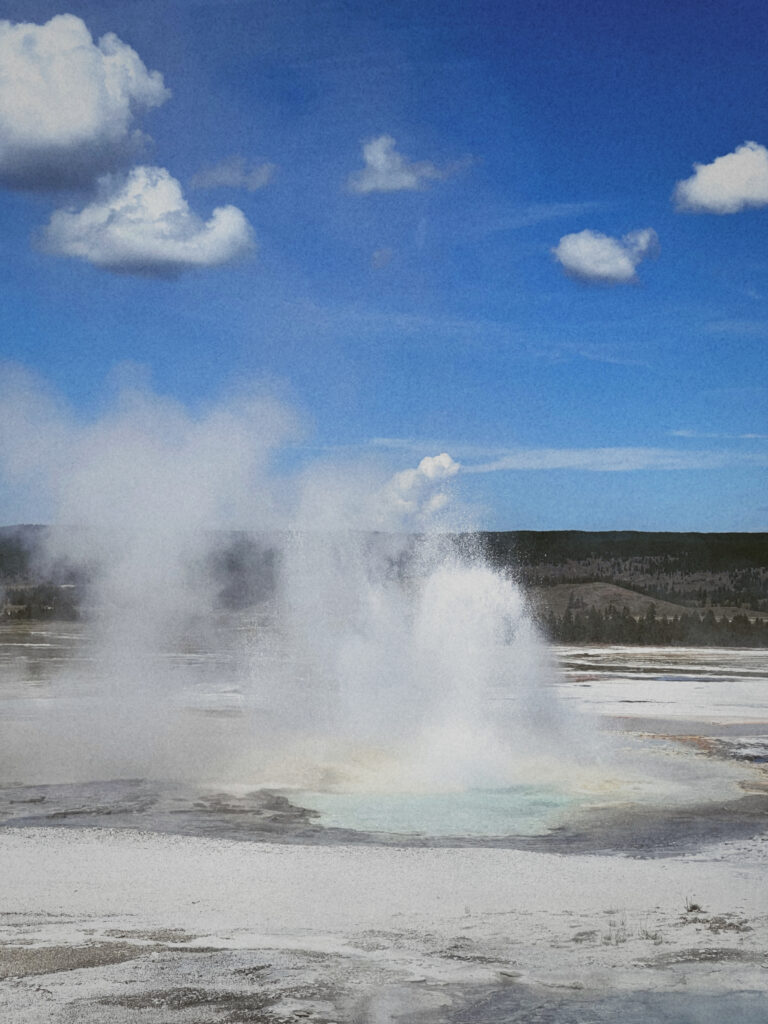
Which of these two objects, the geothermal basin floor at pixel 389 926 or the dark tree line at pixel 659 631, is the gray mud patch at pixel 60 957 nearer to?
the geothermal basin floor at pixel 389 926

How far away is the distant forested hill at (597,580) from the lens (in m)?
49.8

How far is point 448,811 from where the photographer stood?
48.8 feet

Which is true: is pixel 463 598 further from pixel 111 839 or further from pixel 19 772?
pixel 111 839

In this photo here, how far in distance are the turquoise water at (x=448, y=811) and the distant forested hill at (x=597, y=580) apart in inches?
327

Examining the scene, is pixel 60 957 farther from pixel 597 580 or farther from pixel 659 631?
pixel 597 580

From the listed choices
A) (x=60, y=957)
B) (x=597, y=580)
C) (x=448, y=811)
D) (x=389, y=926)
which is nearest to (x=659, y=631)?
(x=597, y=580)

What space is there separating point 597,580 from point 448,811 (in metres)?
63.8

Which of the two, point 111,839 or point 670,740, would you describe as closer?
point 111,839

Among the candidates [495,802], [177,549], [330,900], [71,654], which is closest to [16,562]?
[71,654]

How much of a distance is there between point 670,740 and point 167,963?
14639mm

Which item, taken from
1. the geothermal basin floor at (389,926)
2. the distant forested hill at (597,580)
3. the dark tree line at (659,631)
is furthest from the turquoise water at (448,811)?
the dark tree line at (659,631)

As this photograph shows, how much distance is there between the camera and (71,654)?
4134 cm

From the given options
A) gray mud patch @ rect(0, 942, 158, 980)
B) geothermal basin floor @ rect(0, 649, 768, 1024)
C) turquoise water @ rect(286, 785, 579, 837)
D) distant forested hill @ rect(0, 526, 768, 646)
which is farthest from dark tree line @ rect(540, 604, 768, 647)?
gray mud patch @ rect(0, 942, 158, 980)

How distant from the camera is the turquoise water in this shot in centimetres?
1383
